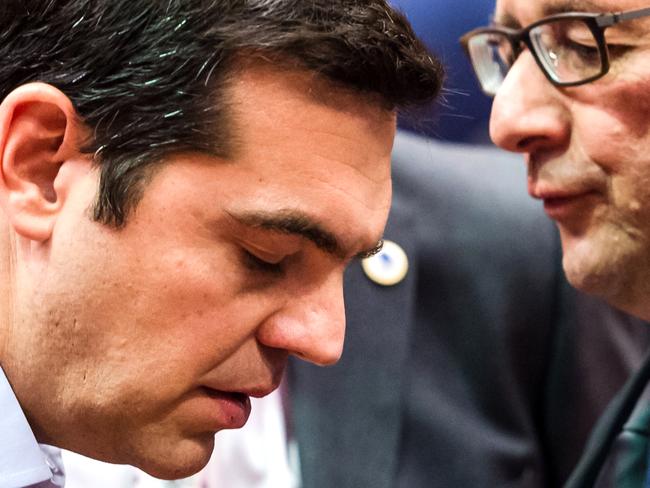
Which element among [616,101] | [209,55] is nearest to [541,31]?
[616,101]

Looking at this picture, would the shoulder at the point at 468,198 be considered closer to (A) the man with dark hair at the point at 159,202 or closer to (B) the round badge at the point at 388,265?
(B) the round badge at the point at 388,265

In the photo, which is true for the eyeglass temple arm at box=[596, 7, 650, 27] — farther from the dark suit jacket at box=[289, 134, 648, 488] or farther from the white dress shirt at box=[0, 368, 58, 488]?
the white dress shirt at box=[0, 368, 58, 488]

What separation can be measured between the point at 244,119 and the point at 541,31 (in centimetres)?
49

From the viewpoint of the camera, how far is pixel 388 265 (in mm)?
1697

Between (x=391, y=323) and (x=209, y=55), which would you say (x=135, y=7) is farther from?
(x=391, y=323)

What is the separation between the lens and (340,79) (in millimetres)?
1133

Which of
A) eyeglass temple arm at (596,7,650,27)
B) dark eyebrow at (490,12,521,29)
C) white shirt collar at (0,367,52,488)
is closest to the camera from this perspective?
white shirt collar at (0,367,52,488)

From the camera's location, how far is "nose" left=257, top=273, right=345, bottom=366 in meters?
1.15

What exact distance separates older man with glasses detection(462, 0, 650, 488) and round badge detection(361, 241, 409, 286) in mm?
260

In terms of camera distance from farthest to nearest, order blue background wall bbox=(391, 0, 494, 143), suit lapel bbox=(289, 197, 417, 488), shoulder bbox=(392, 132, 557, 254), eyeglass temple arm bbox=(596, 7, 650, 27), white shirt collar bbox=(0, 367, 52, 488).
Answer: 1. blue background wall bbox=(391, 0, 494, 143)
2. shoulder bbox=(392, 132, 557, 254)
3. suit lapel bbox=(289, 197, 417, 488)
4. eyeglass temple arm bbox=(596, 7, 650, 27)
5. white shirt collar bbox=(0, 367, 52, 488)

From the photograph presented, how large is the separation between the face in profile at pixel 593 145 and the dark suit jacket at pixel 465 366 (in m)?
0.21

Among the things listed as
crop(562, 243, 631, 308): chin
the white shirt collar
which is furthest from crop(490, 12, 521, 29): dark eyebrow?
the white shirt collar

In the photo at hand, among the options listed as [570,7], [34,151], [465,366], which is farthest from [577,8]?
[34,151]

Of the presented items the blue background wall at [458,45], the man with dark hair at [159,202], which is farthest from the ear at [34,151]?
the blue background wall at [458,45]
